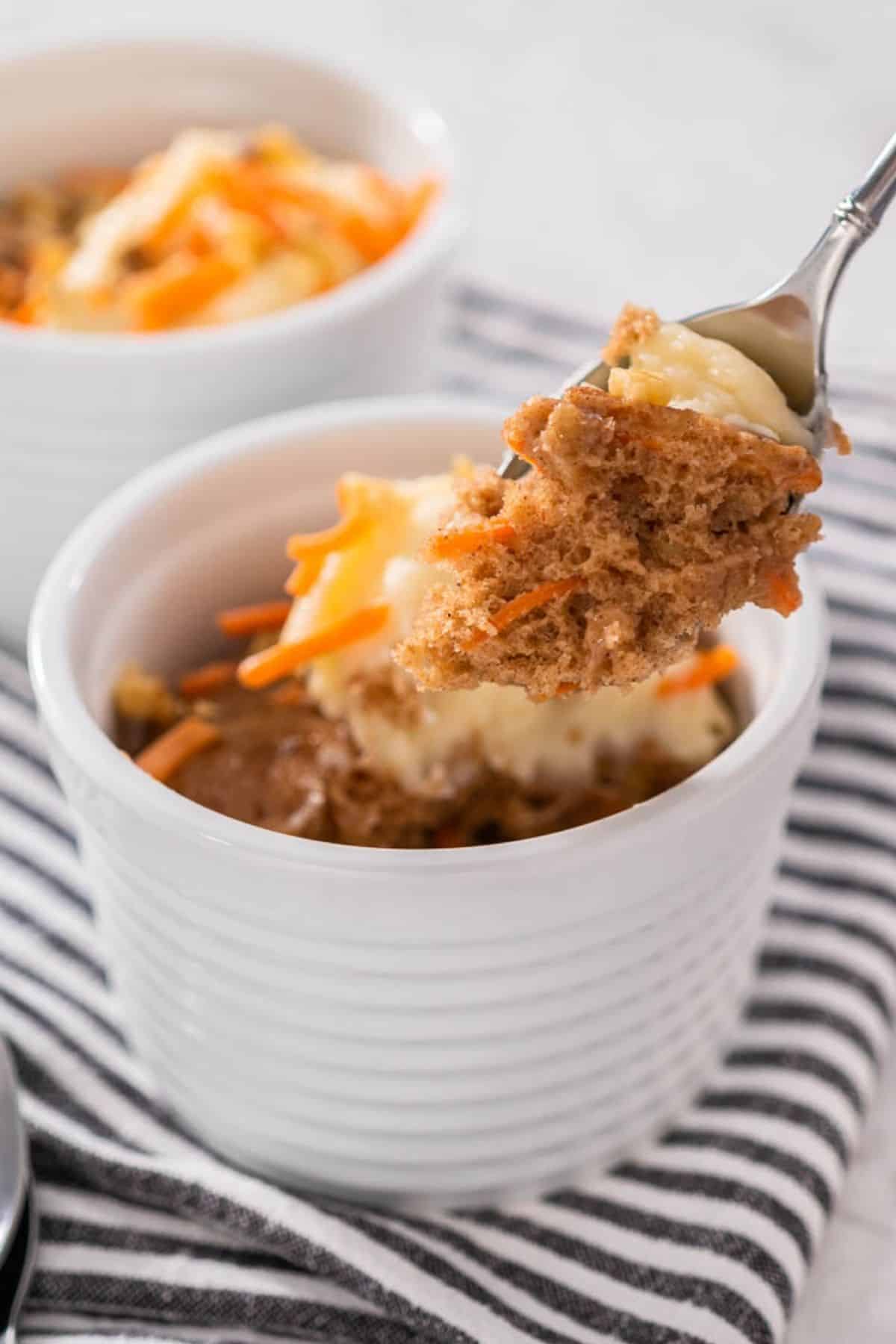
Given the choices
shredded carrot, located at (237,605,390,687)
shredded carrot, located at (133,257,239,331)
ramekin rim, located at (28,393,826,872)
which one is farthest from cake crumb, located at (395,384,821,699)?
shredded carrot, located at (133,257,239,331)

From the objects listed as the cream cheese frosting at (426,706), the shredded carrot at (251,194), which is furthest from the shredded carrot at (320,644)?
the shredded carrot at (251,194)

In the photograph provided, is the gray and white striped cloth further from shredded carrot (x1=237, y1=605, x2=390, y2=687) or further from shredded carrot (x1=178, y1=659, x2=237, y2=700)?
shredded carrot (x1=237, y1=605, x2=390, y2=687)

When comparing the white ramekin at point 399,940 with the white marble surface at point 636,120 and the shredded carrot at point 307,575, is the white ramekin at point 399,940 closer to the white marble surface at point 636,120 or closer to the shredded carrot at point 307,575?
the shredded carrot at point 307,575

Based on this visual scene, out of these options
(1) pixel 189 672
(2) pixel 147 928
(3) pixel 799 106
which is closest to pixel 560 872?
(2) pixel 147 928

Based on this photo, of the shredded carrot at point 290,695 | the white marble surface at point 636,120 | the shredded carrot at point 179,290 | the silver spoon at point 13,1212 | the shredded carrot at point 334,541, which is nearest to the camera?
the silver spoon at point 13,1212

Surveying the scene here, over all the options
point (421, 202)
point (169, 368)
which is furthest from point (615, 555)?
point (421, 202)
